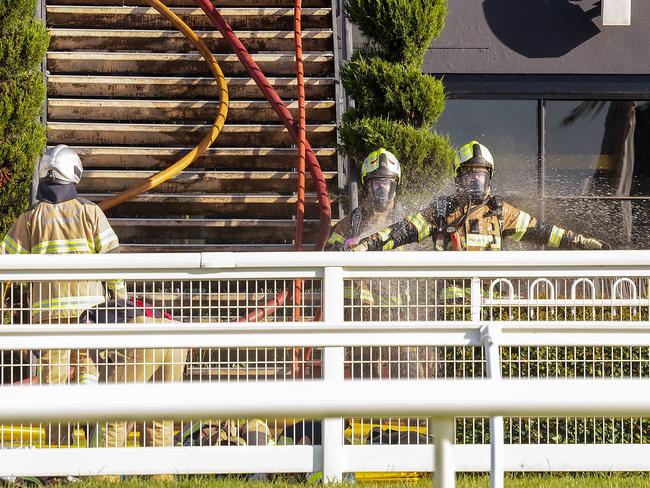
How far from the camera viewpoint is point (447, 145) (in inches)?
389

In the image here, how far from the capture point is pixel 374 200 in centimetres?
829

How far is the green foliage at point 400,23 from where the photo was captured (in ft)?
32.3

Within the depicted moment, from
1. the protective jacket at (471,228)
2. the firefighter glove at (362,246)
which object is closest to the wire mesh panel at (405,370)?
the firefighter glove at (362,246)

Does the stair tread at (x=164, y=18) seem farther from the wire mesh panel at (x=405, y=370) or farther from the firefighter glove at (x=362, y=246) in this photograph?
the wire mesh panel at (x=405, y=370)

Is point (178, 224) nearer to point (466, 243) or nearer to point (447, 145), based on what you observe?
point (447, 145)

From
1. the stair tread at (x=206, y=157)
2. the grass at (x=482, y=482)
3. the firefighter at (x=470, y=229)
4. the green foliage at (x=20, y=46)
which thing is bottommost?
the grass at (x=482, y=482)

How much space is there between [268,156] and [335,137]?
1.99 feet

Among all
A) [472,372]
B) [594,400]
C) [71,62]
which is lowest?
[472,372]

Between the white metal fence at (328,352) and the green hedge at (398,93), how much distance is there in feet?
14.2

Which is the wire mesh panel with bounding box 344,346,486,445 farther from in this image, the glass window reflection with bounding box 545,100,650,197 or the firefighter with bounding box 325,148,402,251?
the glass window reflection with bounding box 545,100,650,197

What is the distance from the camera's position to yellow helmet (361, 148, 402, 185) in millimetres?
8328

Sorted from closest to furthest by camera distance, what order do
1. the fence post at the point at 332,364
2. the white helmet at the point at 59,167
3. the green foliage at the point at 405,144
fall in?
1. the fence post at the point at 332,364
2. the white helmet at the point at 59,167
3. the green foliage at the point at 405,144

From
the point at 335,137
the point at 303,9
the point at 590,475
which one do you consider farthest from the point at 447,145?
the point at 590,475

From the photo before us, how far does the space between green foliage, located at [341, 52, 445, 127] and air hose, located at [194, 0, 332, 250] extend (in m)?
0.57
